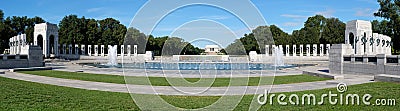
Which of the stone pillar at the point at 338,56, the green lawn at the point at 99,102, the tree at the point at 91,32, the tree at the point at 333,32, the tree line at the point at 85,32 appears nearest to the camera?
the green lawn at the point at 99,102

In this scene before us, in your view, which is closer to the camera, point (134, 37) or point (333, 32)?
point (134, 37)

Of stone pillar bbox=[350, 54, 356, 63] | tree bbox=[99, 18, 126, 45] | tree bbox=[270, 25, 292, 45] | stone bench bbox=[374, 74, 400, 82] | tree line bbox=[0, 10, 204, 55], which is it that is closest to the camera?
stone bench bbox=[374, 74, 400, 82]

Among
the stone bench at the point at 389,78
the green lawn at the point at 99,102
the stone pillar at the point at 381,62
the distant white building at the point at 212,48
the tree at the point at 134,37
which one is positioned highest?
the distant white building at the point at 212,48

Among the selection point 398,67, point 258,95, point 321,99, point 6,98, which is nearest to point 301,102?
point 321,99

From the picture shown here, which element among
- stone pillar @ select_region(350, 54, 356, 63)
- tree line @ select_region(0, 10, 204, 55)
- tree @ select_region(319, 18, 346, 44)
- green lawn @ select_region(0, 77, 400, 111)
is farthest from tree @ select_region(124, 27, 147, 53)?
tree @ select_region(319, 18, 346, 44)

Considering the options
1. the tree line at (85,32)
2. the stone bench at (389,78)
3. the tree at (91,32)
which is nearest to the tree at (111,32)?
the tree line at (85,32)

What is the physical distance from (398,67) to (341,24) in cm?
6709

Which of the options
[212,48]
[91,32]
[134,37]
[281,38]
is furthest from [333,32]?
[134,37]

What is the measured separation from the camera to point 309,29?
260 feet

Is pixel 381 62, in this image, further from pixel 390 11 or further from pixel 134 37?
pixel 390 11

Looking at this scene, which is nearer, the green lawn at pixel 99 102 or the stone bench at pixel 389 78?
the green lawn at pixel 99 102

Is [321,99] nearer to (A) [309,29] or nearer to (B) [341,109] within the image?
(B) [341,109]

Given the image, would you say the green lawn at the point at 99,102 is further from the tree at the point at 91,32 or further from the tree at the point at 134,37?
the tree at the point at 91,32

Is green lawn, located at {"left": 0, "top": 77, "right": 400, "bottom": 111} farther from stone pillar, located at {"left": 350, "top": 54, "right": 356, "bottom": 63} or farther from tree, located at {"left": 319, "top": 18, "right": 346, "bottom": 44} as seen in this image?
tree, located at {"left": 319, "top": 18, "right": 346, "bottom": 44}
